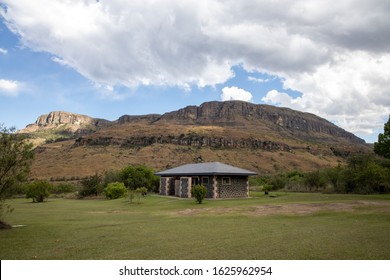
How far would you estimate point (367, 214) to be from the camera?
14.5 m

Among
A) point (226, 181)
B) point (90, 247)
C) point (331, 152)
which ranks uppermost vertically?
point (331, 152)

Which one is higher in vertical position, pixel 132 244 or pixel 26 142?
pixel 26 142

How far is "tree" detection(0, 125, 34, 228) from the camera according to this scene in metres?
12.2

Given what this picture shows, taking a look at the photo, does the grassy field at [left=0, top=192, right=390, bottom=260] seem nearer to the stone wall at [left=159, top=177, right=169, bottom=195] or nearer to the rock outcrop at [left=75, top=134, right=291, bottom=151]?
the stone wall at [left=159, top=177, right=169, bottom=195]

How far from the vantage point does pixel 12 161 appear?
12336 mm

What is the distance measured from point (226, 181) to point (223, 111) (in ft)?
443

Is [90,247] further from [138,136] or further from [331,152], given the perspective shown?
[331,152]

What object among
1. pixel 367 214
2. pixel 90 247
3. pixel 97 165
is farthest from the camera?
pixel 97 165

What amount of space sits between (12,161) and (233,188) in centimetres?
2250

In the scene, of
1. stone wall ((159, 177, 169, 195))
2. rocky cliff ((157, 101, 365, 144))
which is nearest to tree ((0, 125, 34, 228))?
stone wall ((159, 177, 169, 195))

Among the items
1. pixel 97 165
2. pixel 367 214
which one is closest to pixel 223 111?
pixel 97 165

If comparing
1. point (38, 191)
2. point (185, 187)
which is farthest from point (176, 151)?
point (38, 191)

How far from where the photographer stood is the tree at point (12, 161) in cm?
1223

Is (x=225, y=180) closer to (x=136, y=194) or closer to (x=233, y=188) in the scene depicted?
(x=233, y=188)
